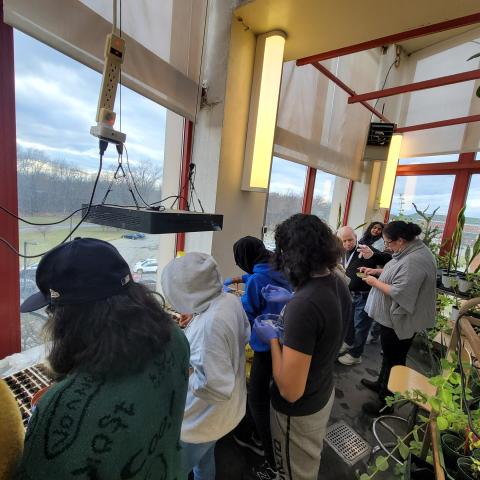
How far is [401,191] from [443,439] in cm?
437

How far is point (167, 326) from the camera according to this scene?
642 millimetres

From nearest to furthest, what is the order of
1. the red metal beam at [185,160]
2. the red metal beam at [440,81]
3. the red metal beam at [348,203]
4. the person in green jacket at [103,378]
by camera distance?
the person in green jacket at [103,378] → the red metal beam at [185,160] → the red metal beam at [440,81] → the red metal beam at [348,203]

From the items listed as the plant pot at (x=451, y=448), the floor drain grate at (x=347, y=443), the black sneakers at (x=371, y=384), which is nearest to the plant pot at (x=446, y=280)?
the black sneakers at (x=371, y=384)

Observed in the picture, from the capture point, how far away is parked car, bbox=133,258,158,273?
5.99ft

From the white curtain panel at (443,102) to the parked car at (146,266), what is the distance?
4146mm

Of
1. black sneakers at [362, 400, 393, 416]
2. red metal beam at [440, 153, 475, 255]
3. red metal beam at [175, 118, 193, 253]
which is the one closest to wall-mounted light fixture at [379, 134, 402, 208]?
red metal beam at [440, 153, 475, 255]

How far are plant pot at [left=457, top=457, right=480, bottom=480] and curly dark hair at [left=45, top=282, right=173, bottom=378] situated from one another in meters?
1.12

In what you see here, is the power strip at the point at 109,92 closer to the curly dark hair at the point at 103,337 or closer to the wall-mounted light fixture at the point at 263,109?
the curly dark hair at the point at 103,337

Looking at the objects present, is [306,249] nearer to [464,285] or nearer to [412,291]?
[412,291]

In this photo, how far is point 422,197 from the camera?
4270 mm

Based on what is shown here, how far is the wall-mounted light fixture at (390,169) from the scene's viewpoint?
3706 mm

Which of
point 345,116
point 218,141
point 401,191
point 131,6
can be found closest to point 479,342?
point 218,141

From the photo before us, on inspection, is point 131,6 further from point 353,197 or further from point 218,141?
point 353,197

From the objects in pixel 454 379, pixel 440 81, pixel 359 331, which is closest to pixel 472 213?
pixel 440 81
